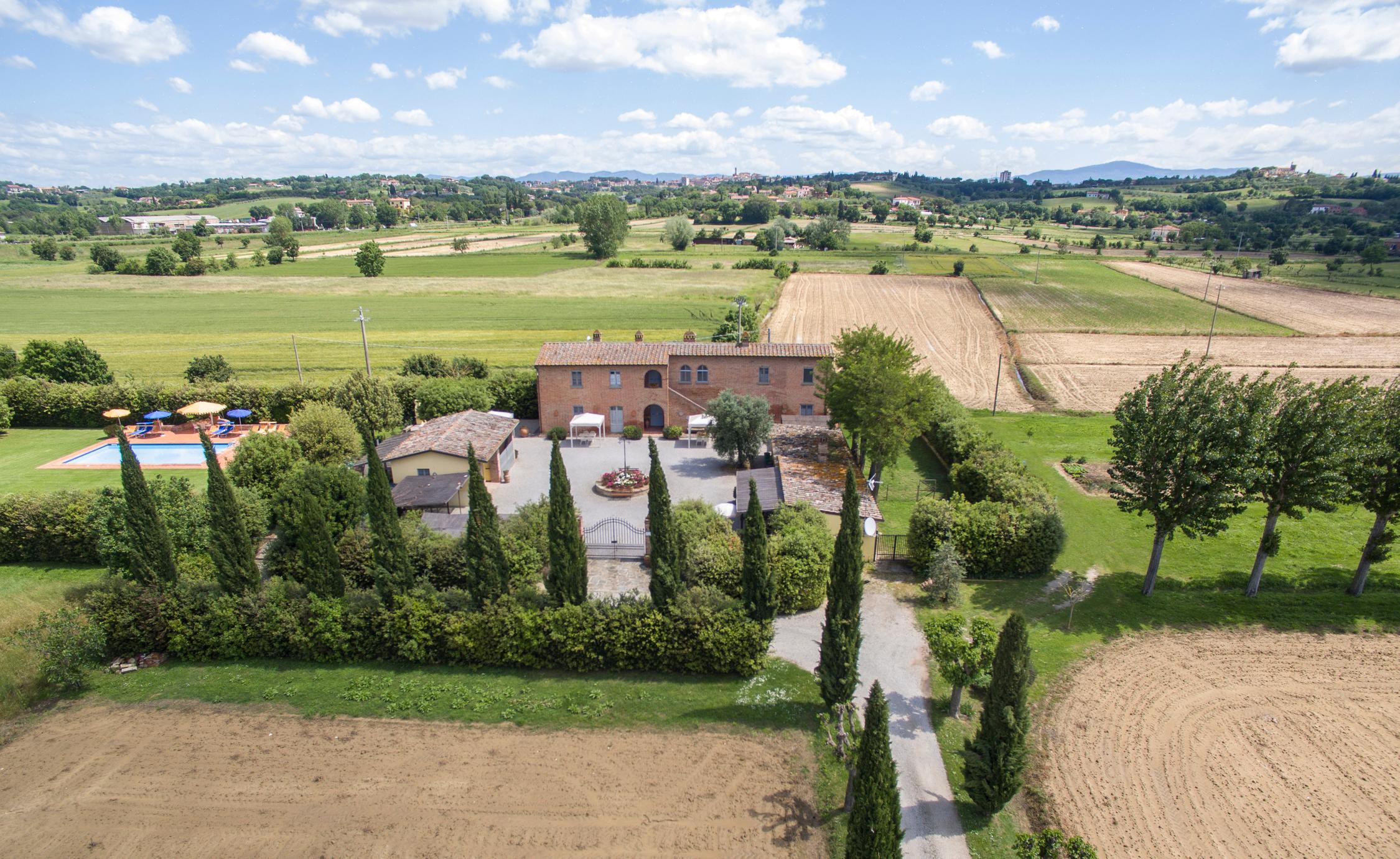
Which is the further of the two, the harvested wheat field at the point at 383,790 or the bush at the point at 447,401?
the bush at the point at 447,401

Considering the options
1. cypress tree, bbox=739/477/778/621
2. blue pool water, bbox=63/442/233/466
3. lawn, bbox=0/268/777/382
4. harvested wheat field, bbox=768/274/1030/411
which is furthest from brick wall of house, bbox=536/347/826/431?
cypress tree, bbox=739/477/778/621

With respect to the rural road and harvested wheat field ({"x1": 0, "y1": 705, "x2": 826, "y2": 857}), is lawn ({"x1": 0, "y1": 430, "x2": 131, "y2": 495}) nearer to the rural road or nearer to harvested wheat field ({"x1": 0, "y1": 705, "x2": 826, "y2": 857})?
harvested wheat field ({"x1": 0, "y1": 705, "x2": 826, "y2": 857})

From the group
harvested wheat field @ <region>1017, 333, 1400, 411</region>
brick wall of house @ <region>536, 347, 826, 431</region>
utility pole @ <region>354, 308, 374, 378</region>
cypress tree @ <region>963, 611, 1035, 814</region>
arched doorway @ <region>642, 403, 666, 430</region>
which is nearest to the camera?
cypress tree @ <region>963, 611, 1035, 814</region>

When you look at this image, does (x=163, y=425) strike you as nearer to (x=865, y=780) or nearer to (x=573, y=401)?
(x=573, y=401)

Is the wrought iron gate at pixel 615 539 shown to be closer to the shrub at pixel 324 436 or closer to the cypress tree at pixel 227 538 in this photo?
the cypress tree at pixel 227 538

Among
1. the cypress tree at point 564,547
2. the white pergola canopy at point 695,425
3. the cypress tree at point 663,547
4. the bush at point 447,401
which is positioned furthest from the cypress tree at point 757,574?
the bush at point 447,401

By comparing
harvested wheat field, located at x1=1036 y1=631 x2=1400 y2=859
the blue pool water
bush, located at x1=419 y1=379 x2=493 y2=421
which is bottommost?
the blue pool water

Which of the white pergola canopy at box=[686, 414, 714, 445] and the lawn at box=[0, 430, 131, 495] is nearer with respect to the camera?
the lawn at box=[0, 430, 131, 495]
